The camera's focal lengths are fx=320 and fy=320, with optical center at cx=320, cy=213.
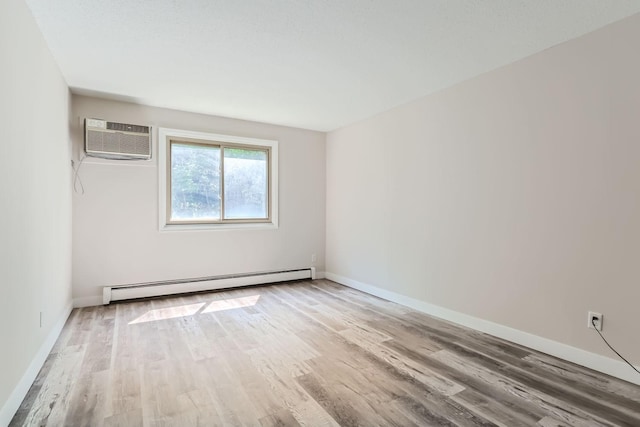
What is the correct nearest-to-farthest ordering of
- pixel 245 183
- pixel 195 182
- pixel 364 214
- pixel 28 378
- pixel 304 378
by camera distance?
pixel 28 378 < pixel 304 378 < pixel 195 182 < pixel 364 214 < pixel 245 183

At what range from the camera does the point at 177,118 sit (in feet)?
13.2

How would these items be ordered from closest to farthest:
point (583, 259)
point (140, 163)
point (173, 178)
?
point (583, 259), point (140, 163), point (173, 178)

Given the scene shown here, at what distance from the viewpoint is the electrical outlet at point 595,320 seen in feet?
7.08

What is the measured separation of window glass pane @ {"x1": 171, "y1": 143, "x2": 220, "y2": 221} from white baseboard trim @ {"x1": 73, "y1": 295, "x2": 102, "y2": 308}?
Result: 120cm

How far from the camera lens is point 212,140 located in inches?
169

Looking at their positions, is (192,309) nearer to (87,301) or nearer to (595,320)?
(87,301)

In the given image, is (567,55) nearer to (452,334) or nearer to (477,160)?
(477,160)

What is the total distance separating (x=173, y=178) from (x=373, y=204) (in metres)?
2.58

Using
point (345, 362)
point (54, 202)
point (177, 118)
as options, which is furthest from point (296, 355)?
point (177, 118)

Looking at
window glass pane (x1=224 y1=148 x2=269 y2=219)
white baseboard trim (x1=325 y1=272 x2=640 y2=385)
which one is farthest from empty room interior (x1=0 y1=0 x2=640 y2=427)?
window glass pane (x1=224 y1=148 x2=269 y2=219)

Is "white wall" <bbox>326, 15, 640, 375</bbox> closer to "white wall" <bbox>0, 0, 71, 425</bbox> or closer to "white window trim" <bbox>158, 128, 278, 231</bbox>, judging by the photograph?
"white window trim" <bbox>158, 128, 278, 231</bbox>

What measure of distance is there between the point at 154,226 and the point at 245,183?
4.34ft

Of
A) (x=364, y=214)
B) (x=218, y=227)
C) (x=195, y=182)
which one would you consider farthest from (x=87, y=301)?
(x=364, y=214)

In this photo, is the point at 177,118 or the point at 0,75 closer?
the point at 0,75
